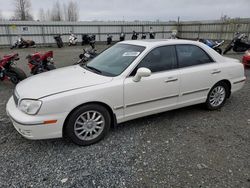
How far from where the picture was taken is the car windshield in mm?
3178

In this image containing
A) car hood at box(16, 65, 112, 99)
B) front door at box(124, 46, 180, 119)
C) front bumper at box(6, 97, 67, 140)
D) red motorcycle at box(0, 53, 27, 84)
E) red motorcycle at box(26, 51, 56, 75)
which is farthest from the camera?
red motorcycle at box(26, 51, 56, 75)

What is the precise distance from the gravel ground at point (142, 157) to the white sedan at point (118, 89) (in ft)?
0.97

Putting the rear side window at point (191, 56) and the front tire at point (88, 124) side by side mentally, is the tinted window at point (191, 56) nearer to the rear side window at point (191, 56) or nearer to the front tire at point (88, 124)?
the rear side window at point (191, 56)

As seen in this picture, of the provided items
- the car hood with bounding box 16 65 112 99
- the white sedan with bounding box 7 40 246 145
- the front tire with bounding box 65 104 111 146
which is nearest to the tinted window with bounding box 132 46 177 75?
the white sedan with bounding box 7 40 246 145

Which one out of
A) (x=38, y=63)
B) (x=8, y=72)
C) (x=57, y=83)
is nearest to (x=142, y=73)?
(x=57, y=83)

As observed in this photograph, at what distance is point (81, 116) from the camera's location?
2.77 meters

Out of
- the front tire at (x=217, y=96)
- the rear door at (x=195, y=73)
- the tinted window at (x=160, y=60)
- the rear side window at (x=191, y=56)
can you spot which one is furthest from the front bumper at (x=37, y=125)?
the front tire at (x=217, y=96)

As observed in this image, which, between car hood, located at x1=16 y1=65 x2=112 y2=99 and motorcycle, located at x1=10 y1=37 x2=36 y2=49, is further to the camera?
motorcycle, located at x1=10 y1=37 x2=36 y2=49

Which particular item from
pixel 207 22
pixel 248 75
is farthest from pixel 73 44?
pixel 248 75

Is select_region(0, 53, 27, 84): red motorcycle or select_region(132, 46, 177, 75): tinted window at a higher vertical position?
select_region(132, 46, 177, 75): tinted window

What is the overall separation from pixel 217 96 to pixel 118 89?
230 cm

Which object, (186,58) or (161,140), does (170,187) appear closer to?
(161,140)

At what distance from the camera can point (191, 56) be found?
12.1 feet

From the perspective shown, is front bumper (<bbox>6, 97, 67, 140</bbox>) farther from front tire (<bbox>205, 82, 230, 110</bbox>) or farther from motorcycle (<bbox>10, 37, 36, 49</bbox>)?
motorcycle (<bbox>10, 37, 36, 49</bbox>)
